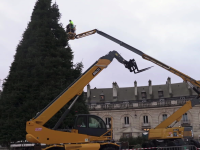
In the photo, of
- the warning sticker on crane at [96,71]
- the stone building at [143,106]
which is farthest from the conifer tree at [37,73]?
the stone building at [143,106]

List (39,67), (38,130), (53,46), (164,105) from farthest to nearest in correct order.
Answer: (164,105)
(53,46)
(39,67)
(38,130)

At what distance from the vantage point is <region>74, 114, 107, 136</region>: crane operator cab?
45.5ft

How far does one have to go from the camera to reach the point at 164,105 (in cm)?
5591

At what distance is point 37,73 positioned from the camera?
64.3ft

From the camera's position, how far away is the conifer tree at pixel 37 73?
722 inches

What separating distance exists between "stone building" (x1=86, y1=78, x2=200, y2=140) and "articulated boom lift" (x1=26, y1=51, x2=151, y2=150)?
39.9 metres

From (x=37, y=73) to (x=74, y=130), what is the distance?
769cm

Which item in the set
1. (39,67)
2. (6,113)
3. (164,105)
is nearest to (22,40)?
(39,67)

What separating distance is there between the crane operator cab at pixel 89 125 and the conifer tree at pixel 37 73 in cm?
471

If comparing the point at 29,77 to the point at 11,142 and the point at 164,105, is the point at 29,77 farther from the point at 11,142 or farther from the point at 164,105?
the point at 164,105

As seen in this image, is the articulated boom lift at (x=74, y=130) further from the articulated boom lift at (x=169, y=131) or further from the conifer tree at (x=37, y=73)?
the articulated boom lift at (x=169, y=131)

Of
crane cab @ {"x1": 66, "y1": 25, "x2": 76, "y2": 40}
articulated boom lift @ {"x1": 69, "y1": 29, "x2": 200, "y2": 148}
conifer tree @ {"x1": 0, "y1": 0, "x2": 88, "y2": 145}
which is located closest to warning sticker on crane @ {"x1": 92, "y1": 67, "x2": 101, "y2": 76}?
conifer tree @ {"x1": 0, "y1": 0, "x2": 88, "y2": 145}

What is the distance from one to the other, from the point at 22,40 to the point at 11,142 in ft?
30.4

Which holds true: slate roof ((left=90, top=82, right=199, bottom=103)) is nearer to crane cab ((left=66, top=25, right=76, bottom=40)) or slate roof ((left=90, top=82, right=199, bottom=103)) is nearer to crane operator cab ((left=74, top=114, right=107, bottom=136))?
crane cab ((left=66, top=25, right=76, bottom=40))
